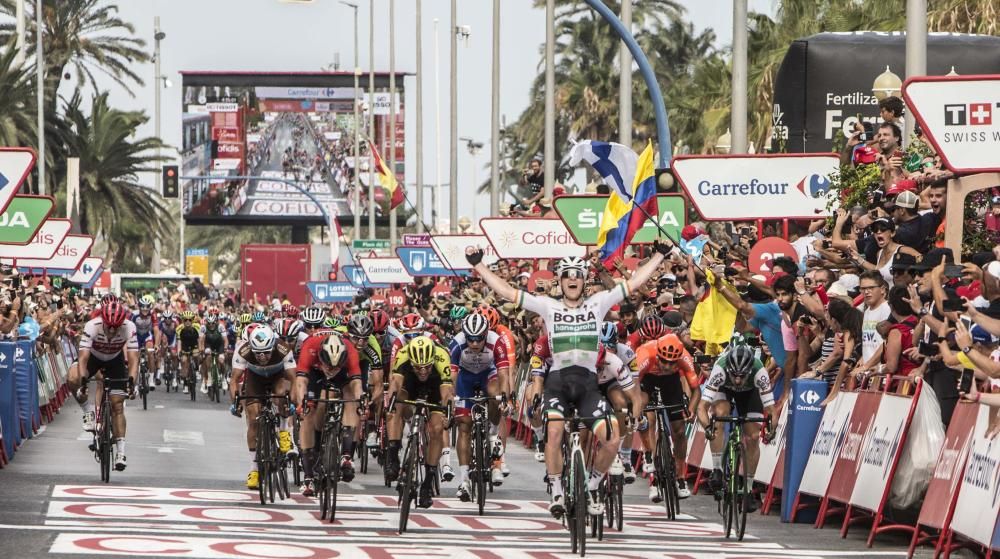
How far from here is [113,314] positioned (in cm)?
2047

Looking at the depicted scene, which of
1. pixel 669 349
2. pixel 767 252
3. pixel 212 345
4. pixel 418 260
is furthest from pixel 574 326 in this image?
pixel 418 260

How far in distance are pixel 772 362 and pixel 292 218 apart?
76422mm

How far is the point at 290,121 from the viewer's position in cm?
9231

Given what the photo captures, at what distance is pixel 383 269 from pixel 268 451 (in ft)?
113

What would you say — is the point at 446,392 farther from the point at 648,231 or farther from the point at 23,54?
the point at 23,54

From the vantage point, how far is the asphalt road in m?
14.2

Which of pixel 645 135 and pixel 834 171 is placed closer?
pixel 834 171

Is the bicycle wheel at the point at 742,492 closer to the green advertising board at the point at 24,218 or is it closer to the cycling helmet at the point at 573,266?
the cycling helmet at the point at 573,266

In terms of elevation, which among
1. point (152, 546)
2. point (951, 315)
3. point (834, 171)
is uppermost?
point (834, 171)

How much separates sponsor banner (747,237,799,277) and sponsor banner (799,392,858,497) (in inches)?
121

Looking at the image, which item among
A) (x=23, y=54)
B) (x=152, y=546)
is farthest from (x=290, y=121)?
(x=152, y=546)

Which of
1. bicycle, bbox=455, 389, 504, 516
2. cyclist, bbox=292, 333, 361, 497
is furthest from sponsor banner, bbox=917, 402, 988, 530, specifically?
cyclist, bbox=292, 333, 361, 497

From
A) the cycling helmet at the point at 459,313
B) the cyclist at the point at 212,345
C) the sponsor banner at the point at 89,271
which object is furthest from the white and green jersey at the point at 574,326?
the sponsor banner at the point at 89,271

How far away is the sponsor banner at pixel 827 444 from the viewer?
16.3 m
